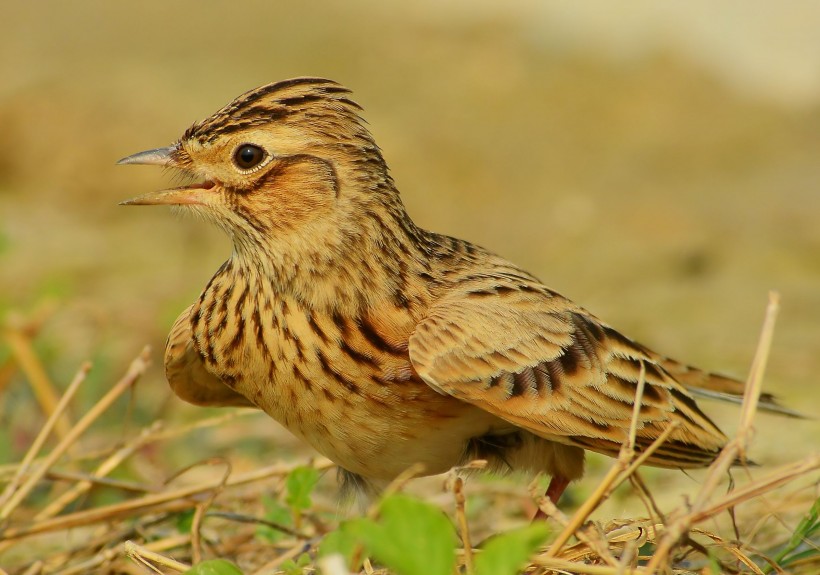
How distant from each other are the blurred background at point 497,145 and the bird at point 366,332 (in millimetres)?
2294

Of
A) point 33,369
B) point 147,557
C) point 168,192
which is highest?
point 168,192

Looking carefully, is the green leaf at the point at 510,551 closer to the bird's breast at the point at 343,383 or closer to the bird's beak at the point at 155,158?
the bird's breast at the point at 343,383

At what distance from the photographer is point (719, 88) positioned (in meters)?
10.5

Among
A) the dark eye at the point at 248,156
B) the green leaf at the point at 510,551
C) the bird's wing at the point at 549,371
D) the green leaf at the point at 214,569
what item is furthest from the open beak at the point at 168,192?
the green leaf at the point at 510,551

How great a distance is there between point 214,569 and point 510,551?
107 centimetres

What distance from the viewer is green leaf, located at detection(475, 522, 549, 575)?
8.38ft

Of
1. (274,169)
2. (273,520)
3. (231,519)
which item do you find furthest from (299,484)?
(274,169)

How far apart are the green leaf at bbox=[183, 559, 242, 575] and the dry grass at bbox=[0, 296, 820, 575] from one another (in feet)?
0.79

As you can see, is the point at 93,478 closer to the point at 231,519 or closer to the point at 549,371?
the point at 231,519

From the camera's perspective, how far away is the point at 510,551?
2.57m

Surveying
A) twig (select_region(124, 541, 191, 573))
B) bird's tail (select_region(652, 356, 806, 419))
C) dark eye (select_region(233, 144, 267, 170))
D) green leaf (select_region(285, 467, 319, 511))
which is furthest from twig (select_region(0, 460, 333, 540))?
bird's tail (select_region(652, 356, 806, 419))

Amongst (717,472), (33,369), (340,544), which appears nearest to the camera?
(717,472)

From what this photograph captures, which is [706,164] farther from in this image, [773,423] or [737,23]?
[773,423]

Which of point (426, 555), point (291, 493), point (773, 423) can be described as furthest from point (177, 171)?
point (773, 423)
